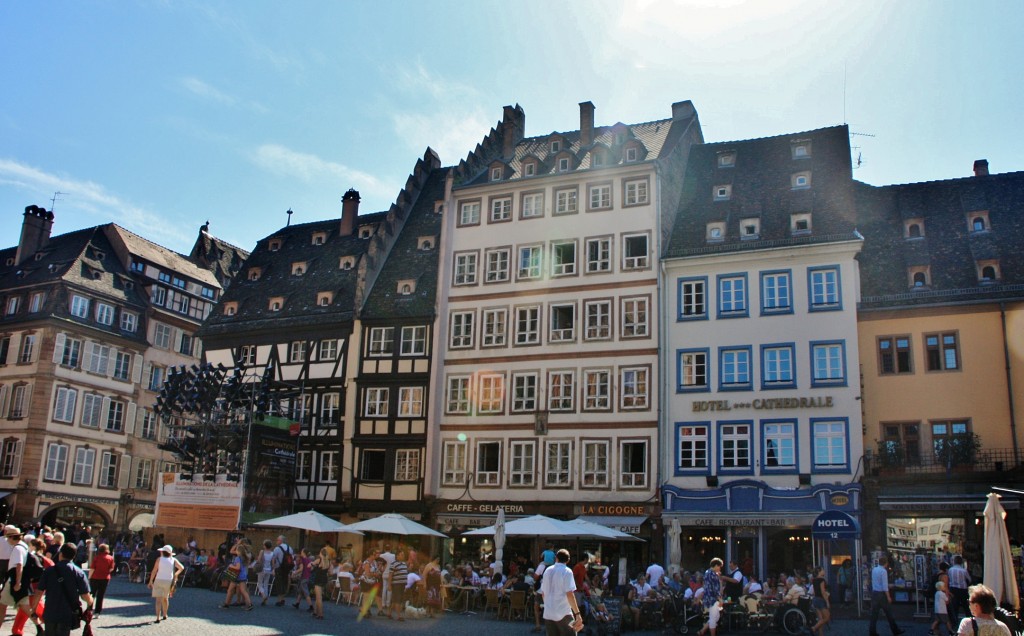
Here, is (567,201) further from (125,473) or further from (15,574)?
(15,574)

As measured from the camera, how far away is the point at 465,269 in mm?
41000

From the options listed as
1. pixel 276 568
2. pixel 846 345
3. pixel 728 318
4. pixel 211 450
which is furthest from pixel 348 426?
pixel 846 345

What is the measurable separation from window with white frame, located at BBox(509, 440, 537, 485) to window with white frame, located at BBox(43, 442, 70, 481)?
23.9 metres

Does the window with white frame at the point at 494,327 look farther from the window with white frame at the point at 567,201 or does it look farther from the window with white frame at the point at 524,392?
the window with white frame at the point at 567,201

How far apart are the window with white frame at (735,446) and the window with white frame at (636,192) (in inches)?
360

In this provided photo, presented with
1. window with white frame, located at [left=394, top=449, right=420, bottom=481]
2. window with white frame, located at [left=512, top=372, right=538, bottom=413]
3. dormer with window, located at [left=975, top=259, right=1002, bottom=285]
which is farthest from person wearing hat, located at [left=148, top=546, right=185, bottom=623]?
dormer with window, located at [left=975, top=259, right=1002, bottom=285]

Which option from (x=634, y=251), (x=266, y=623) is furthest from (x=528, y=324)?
(x=266, y=623)

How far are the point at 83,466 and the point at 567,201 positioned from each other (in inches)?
1087

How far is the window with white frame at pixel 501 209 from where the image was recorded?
41.1 m

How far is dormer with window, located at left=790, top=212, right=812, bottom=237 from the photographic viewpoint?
116ft

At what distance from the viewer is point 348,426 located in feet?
133

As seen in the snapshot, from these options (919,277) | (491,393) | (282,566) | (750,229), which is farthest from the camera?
(491,393)

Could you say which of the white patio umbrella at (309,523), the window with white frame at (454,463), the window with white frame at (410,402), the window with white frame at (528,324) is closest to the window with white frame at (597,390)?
the window with white frame at (528,324)

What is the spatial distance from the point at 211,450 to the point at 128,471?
1682 centimetres
